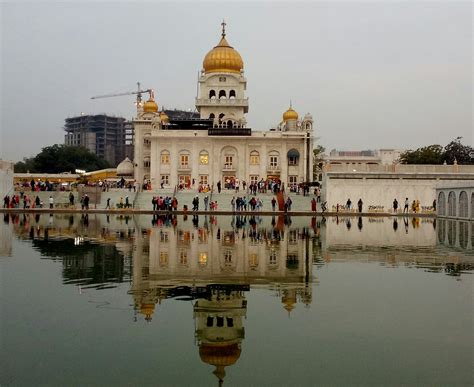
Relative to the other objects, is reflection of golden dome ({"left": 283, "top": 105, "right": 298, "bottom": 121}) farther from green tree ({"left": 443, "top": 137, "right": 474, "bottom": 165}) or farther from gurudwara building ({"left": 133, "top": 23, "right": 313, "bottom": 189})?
green tree ({"left": 443, "top": 137, "right": 474, "bottom": 165})

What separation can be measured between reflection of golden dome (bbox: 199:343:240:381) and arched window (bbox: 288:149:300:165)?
51526mm

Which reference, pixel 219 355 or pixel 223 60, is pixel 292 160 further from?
pixel 219 355

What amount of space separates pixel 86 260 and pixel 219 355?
917 cm

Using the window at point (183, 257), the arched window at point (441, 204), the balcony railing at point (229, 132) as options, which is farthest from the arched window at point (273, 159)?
the window at point (183, 257)

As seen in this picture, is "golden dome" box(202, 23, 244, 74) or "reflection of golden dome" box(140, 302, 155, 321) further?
"golden dome" box(202, 23, 244, 74)

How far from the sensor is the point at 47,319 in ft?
29.4

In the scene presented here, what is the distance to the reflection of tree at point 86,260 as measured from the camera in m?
12.7

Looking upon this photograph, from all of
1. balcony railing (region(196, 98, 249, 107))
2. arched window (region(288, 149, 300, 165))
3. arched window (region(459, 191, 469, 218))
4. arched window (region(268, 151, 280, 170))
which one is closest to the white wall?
balcony railing (region(196, 98, 249, 107))

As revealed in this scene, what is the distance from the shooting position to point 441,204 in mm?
43125

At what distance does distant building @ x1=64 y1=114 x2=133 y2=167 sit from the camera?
15300 centimetres

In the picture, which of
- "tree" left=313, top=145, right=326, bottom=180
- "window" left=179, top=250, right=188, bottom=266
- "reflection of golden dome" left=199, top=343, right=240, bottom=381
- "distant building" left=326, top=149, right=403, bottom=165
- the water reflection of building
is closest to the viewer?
"reflection of golden dome" left=199, top=343, right=240, bottom=381

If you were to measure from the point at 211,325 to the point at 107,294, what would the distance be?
317cm

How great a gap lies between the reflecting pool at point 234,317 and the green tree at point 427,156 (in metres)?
61.8

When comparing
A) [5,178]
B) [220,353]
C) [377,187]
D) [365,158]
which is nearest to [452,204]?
[377,187]
